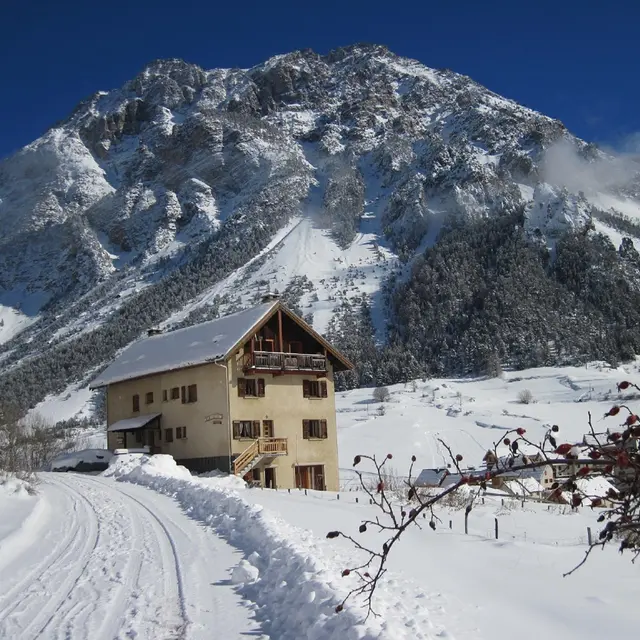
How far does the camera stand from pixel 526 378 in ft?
353

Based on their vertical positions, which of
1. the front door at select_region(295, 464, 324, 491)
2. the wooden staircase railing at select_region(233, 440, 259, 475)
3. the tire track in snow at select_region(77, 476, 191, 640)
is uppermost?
the tire track in snow at select_region(77, 476, 191, 640)

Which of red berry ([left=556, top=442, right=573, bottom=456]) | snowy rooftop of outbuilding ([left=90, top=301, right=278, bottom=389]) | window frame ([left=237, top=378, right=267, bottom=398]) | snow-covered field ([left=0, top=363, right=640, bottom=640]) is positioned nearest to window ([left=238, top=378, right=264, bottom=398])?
window frame ([left=237, top=378, right=267, bottom=398])

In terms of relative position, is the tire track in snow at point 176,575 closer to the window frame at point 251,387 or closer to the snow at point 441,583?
the snow at point 441,583

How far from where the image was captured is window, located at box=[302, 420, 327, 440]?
40.4m

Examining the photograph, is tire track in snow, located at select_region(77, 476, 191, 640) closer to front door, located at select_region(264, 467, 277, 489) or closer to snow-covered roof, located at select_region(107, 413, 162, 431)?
front door, located at select_region(264, 467, 277, 489)

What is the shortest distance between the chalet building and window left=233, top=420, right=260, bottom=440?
59 millimetres

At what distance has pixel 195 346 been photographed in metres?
40.8

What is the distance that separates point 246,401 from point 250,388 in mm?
924

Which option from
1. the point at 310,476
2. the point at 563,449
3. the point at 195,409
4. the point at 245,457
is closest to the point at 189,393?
the point at 195,409

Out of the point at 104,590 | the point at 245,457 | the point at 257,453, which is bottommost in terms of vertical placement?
the point at 245,457

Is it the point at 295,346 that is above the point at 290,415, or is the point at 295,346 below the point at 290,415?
above

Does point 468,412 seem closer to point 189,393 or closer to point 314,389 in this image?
point 314,389

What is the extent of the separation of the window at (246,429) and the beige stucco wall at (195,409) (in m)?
0.58

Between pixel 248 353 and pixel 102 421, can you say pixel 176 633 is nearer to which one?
pixel 248 353
